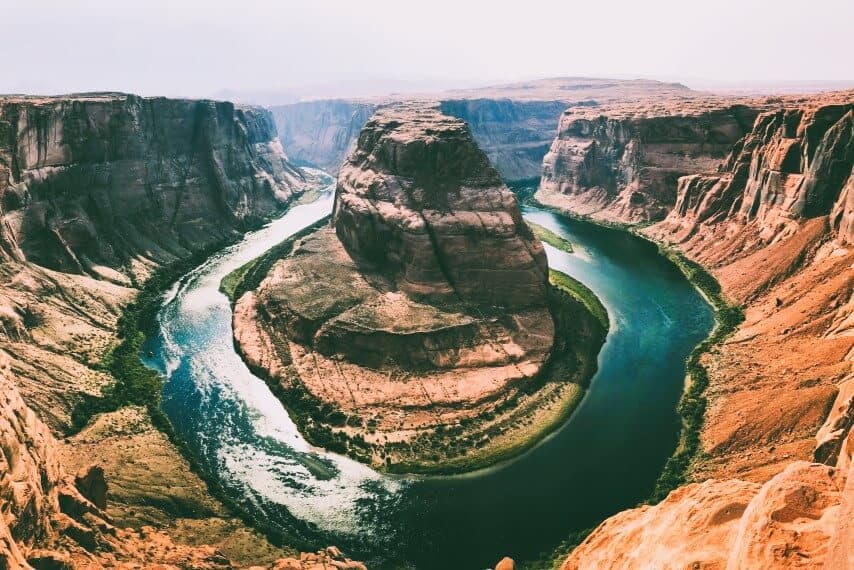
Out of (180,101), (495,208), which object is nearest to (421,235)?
(495,208)

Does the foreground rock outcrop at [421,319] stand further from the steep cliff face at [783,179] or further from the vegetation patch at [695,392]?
the steep cliff face at [783,179]

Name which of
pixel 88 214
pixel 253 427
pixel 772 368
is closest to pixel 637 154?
pixel 772 368

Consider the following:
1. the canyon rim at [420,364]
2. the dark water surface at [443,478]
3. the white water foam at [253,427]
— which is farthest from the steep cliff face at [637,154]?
the white water foam at [253,427]

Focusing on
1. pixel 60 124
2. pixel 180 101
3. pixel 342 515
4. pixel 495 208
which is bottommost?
pixel 342 515

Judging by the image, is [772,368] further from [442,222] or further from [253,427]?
[253,427]

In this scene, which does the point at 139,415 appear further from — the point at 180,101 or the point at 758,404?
the point at 180,101

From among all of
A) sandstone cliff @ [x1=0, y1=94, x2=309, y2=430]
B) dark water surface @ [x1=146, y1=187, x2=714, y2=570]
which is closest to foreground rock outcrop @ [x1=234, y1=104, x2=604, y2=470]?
dark water surface @ [x1=146, y1=187, x2=714, y2=570]
